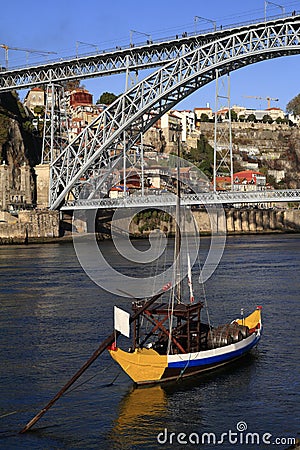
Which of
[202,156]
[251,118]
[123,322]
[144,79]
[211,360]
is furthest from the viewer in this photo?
[251,118]

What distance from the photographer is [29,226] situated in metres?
62.6

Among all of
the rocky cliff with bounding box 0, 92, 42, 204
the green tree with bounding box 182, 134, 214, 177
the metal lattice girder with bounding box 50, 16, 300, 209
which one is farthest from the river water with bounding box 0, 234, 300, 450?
the green tree with bounding box 182, 134, 214, 177

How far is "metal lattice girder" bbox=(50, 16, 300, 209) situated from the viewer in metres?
48.8

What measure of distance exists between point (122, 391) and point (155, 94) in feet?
134

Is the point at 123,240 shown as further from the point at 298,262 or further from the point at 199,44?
the point at 298,262

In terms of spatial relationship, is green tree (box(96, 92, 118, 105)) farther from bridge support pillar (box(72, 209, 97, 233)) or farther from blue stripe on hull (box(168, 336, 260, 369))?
blue stripe on hull (box(168, 336, 260, 369))

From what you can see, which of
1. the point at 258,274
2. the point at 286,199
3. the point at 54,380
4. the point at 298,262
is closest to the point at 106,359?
the point at 54,380

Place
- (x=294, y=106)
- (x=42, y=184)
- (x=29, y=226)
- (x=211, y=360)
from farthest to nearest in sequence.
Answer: (x=294, y=106)
(x=42, y=184)
(x=29, y=226)
(x=211, y=360)

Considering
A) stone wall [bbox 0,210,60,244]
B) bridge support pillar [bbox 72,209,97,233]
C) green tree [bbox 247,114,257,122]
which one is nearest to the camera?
stone wall [bbox 0,210,60,244]

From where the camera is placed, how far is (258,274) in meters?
36.6

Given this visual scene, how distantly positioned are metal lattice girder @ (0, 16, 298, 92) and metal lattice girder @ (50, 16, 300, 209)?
2.15 feet

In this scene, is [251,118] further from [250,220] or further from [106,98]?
[250,220]

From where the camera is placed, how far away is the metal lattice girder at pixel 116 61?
167 ft

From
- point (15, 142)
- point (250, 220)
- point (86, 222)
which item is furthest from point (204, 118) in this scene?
point (86, 222)
